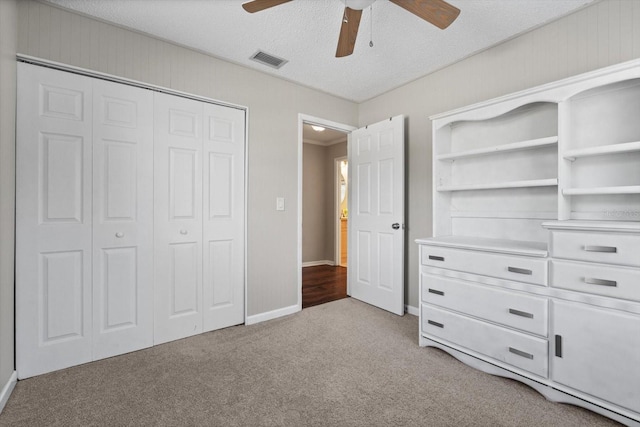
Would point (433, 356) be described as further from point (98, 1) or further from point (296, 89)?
point (98, 1)

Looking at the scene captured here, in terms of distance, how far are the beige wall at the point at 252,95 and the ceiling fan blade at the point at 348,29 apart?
112 cm

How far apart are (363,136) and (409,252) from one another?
4.79ft

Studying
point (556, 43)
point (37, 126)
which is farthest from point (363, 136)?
point (37, 126)

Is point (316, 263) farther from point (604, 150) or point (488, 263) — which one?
point (604, 150)

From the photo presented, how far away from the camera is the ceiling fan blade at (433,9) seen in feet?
5.55

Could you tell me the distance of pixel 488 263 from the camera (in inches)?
80.0

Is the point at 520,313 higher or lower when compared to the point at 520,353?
higher

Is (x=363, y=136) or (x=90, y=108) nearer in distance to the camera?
(x=90, y=108)

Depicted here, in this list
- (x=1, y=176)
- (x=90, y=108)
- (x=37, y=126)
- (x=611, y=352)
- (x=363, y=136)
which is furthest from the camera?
(x=363, y=136)

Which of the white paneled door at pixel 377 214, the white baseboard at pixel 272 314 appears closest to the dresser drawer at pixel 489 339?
the white paneled door at pixel 377 214

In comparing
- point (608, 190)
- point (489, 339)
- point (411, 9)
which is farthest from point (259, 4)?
point (489, 339)

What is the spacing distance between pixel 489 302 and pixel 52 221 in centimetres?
298

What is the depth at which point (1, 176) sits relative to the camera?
5.54ft

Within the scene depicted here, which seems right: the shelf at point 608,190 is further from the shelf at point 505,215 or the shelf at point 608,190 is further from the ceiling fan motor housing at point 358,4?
the ceiling fan motor housing at point 358,4
